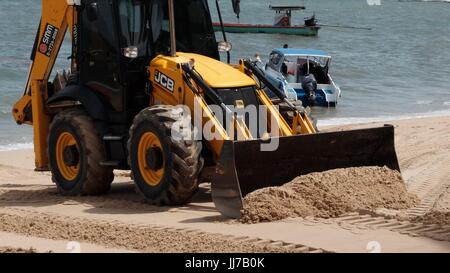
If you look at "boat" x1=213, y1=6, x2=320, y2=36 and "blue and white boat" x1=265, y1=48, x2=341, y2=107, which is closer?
"blue and white boat" x1=265, y1=48, x2=341, y2=107

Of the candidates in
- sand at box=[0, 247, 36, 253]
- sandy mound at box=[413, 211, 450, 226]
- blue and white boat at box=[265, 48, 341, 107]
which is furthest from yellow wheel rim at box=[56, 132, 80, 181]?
blue and white boat at box=[265, 48, 341, 107]

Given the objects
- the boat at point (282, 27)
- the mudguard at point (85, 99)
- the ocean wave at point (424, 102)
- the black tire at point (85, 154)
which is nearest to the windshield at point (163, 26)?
the mudguard at point (85, 99)

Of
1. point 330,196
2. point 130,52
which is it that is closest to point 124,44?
point 130,52

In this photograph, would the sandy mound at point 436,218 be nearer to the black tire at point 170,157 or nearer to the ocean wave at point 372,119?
the black tire at point 170,157

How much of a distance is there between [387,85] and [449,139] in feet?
56.4

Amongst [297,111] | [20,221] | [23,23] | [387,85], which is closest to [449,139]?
[297,111]

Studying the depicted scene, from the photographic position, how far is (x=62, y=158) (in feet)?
38.1

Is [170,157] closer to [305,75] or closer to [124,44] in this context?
[124,44]

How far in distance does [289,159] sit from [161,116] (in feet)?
4.81

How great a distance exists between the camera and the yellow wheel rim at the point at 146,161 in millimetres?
10258

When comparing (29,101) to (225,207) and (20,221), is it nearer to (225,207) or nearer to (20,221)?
(20,221)

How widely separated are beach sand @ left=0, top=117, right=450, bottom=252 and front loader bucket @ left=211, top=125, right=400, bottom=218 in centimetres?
38

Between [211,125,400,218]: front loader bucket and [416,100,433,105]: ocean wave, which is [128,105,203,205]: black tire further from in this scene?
[416,100,433,105]: ocean wave

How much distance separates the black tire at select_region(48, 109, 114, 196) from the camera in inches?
438
